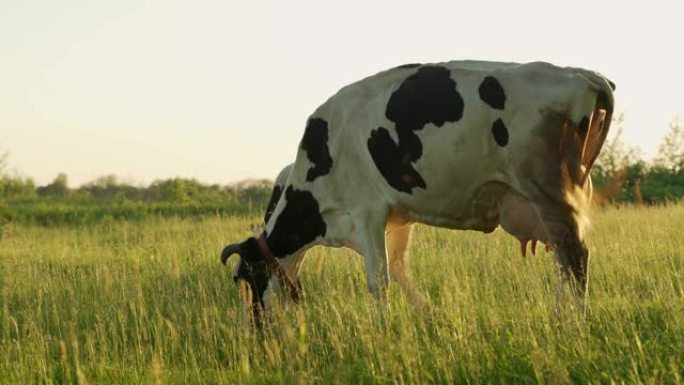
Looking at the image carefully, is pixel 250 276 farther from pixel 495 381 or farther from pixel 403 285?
pixel 495 381

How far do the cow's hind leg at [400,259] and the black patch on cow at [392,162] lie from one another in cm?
90

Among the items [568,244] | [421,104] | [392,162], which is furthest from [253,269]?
[568,244]

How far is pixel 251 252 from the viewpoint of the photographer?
26.3ft

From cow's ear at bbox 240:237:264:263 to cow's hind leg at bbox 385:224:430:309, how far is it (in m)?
1.27

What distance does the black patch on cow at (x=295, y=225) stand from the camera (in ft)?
26.0

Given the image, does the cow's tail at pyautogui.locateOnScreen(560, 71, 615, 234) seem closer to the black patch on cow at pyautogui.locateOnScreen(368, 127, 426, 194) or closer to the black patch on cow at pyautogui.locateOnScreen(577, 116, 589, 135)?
the black patch on cow at pyautogui.locateOnScreen(577, 116, 589, 135)

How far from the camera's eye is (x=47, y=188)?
3856 centimetres

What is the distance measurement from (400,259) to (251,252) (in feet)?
4.77

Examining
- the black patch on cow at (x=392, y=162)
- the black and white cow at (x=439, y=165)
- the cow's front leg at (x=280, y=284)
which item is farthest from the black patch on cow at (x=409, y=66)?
the cow's front leg at (x=280, y=284)

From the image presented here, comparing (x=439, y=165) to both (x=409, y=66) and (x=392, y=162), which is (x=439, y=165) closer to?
(x=392, y=162)

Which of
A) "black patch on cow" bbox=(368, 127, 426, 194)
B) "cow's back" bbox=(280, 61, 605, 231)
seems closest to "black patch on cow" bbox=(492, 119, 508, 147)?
"cow's back" bbox=(280, 61, 605, 231)

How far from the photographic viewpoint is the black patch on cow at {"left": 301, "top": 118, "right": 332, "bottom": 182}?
25.5 ft

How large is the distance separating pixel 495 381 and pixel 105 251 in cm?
1100

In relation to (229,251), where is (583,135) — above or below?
above
